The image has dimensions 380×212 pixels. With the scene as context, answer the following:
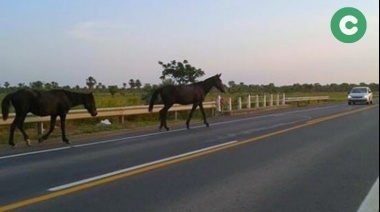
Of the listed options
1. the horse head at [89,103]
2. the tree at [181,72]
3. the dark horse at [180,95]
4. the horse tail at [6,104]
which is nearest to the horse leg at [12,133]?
the horse tail at [6,104]

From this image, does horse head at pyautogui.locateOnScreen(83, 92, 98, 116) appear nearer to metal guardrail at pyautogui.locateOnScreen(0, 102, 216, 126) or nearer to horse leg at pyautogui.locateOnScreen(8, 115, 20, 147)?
metal guardrail at pyautogui.locateOnScreen(0, 102, 216, 126)

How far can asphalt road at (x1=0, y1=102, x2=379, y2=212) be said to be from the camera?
6102 millimetres

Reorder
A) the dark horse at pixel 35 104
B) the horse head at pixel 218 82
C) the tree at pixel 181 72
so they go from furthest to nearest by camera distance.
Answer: the tree at pixel 181 72 → the horse head at pixel 218 82 → the dark horse at pixel 35 104

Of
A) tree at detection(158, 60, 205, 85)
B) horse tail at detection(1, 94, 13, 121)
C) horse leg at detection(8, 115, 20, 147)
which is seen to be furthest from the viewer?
tree at detection(158, 60, 205, 85)

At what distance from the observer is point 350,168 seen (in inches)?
344

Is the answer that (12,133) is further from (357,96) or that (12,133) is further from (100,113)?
(357,96)

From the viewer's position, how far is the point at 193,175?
800 centimetres

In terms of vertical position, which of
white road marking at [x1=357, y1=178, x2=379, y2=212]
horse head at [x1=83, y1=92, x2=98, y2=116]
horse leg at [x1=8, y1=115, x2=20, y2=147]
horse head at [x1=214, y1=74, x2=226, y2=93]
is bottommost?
white road marking at [x1=357, y1=178, x2=379, y2=212]

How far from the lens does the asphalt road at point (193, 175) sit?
610 centimetres

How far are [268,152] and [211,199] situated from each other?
487 centimetres

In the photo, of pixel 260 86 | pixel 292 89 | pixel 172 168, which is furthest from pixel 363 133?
pixel 260 86

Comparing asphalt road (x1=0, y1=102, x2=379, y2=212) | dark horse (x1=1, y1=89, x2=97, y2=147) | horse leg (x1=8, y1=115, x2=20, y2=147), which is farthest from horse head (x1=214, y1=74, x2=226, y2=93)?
horse leg (x1=8, y1=115, x2=20, y2=147)

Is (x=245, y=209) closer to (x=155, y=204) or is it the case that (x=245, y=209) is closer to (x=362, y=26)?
(x=155, y=204)

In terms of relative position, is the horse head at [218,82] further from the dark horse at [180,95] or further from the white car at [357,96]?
the white car at [357,96]
